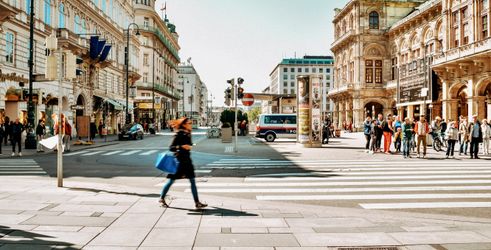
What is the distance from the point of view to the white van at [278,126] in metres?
30.9

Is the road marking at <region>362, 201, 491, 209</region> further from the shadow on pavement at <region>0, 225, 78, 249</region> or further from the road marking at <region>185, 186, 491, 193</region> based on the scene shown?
the shadow on pavement at <region>0, 225, 78, 249</region>

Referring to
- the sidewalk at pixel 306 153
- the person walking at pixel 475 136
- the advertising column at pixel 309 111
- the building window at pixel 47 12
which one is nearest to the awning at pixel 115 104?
the building window at pixel 47 12

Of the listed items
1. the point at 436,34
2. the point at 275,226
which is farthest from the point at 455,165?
the point at 436,34

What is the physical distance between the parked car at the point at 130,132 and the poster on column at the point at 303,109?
16683 mm

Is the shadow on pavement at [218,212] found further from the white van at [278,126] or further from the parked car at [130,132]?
the parked car at [130,132]

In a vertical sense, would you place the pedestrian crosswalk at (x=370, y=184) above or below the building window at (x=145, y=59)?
below

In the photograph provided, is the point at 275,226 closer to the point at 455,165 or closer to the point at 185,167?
the point at 185,167

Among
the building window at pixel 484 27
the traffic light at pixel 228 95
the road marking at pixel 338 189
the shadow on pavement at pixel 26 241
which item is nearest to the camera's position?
the shadow on pavement at pixel 26 241

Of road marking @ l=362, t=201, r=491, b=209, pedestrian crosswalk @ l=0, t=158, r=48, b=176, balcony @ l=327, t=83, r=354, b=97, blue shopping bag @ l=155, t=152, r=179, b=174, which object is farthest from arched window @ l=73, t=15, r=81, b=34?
balcony @ l=327, t=83, r=354, b=97

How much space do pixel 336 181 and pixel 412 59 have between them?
46773 mm

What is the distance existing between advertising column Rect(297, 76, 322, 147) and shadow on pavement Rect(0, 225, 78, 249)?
19156mm

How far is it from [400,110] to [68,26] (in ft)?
129

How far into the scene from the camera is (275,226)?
18.8 feet

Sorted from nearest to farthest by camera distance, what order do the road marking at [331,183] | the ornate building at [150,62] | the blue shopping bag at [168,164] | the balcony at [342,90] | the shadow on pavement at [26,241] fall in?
the shadow on pavement at [26,241] < the blue shopping bag at [168,164] < the road marking at [331,183] < the balcony at [342,90] < the ornate building at [150,62]
